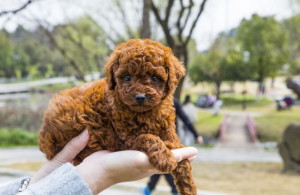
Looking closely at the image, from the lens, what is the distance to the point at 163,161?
138 centimetres

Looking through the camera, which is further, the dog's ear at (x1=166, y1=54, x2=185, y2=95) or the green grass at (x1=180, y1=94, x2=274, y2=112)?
the green grass at (x1=180, y1=94, x2=274, y2=112)

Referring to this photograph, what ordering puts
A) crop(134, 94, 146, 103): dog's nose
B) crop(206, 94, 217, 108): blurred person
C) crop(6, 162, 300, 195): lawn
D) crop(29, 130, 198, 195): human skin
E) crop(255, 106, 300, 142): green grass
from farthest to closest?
crop(206, 94, 217, 108): blurred person < crop(255, 106, 300, 142): green grass < crop(6, 162, 300, 195): lawn < crop(29, 130, 198, 195): human skin < crop(134, 94, 146, 103): dog's nose

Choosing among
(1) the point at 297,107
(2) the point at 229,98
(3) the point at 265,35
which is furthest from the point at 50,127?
(2) the point at 229,98

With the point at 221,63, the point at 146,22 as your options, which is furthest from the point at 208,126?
the point at 146,22

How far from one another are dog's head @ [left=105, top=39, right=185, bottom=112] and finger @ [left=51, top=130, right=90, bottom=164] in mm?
365

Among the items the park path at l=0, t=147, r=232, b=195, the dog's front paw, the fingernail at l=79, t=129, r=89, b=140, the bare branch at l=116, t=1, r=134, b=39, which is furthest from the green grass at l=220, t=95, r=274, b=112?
the fingernail at l=79, t=129, r=89, b=140

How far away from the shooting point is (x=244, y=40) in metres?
22.7

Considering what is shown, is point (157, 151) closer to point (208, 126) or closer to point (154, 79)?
point (154, 79)

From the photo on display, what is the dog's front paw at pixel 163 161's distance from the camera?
137cm

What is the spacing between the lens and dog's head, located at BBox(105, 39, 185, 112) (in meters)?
1.38

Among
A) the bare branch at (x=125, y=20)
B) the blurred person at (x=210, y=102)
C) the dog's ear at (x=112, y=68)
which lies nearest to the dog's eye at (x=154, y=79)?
the dog's ear at (x=112, y=68)

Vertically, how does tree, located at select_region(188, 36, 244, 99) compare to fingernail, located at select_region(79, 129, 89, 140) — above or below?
below

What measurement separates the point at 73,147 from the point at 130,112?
1.47 feet

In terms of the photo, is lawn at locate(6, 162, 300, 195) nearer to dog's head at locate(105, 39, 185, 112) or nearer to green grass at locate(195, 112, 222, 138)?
dog's head at locate(105, 39, 185, 112)
